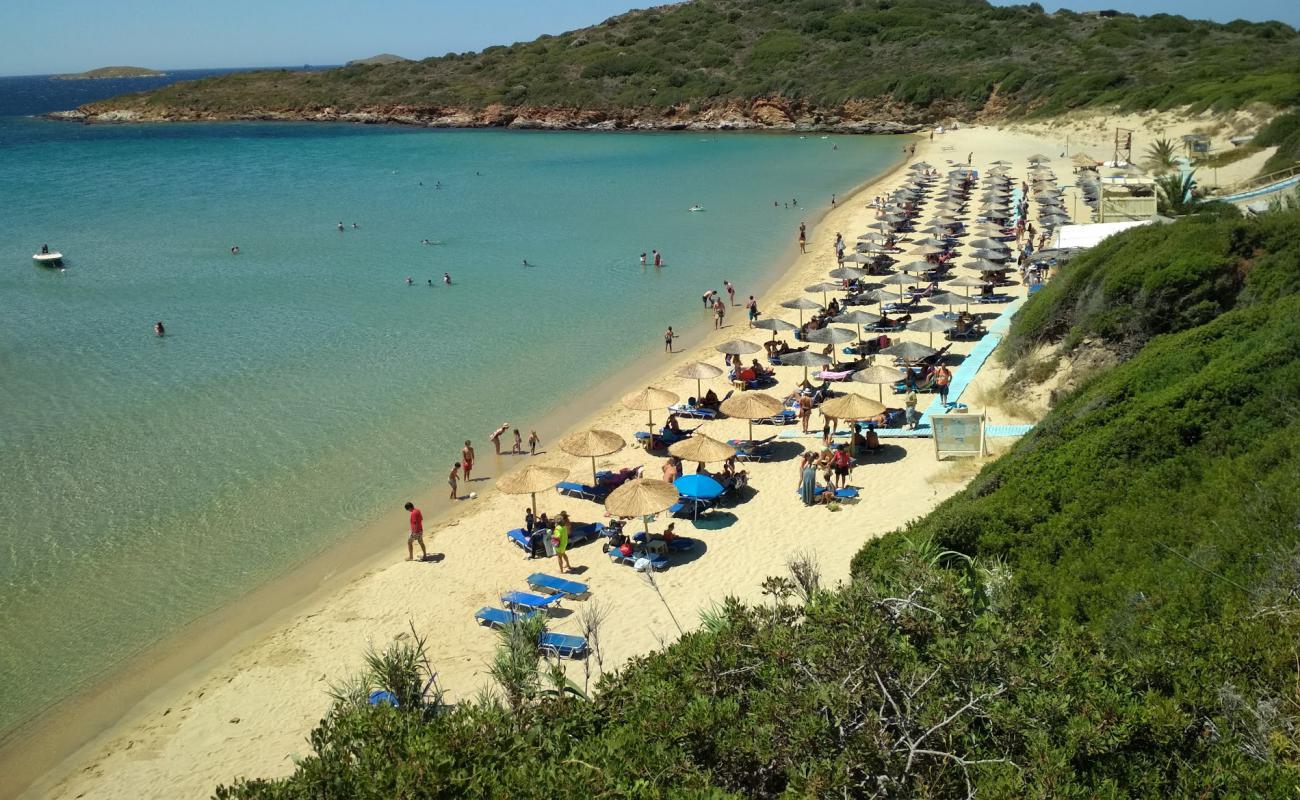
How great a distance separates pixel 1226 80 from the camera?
182 ft

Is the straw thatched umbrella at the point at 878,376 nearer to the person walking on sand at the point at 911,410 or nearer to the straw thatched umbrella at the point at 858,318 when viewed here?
the person walking on sand at the point at 911,410

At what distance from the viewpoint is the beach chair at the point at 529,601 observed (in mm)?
12562

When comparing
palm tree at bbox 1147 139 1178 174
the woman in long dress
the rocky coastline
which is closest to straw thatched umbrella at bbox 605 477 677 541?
the woman in long dress

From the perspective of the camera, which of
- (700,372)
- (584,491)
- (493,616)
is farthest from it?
(700,372)

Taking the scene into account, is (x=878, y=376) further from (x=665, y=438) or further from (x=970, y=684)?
(x=970, y=684)

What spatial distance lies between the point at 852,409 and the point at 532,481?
5505mm

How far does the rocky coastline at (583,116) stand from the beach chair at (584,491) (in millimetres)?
76269

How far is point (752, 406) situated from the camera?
17328 mm

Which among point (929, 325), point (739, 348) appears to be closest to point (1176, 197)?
point (929, 325)

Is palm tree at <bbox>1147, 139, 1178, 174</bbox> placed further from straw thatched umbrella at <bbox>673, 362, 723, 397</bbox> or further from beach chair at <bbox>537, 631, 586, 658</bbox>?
beach chair at <bbox>537, 631, 586, 658</bbox>

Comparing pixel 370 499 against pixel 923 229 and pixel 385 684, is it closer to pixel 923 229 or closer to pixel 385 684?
pixel 385 684

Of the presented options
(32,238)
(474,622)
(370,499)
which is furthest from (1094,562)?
(32,238)

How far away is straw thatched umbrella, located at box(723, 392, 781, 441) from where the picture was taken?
17.2 meters

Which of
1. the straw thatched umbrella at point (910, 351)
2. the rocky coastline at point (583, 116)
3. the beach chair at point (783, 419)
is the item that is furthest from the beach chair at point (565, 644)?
the rocky coastline at point (583, 116)
